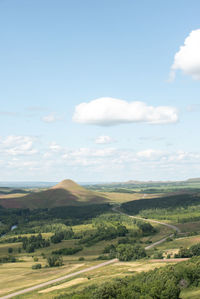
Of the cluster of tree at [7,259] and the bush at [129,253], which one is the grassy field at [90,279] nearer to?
the bush at [129,253]

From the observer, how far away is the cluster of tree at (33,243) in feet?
556

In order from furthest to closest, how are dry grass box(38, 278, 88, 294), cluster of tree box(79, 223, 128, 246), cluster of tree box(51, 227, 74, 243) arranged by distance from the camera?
cluster of tree box(51, 227, 74, 243) < cluster of tree box(79, 223, 128, 246) < dry grass box(38, 278, 88, 294)

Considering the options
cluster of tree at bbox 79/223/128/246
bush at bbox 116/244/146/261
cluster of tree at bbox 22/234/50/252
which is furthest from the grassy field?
cluster of tree at bbox 22/234/50/252

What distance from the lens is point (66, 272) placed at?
10294 centimetres

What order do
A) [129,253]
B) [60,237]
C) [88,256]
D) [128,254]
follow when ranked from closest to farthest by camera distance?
[128,254], [129,253], [88,256], [60,237]

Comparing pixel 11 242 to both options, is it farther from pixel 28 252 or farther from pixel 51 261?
pixel 51 261

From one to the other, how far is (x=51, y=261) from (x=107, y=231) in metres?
70.9

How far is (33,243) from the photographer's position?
17738 centimetres

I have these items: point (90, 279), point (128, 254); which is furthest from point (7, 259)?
point (90, 279)

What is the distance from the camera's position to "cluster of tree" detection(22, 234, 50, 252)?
556 feet

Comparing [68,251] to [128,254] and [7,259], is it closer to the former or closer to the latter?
[7,259]

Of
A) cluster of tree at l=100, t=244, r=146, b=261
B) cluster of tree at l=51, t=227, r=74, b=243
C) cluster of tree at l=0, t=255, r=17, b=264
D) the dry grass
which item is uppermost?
the dry grass

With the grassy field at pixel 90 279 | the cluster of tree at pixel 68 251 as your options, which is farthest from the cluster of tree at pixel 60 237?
the grassy field at pixel 90 279

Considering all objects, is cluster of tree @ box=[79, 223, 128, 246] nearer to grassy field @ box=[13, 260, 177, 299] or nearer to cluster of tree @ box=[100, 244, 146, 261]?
cluster of tree @ box=[100, 244, 146, 261]
